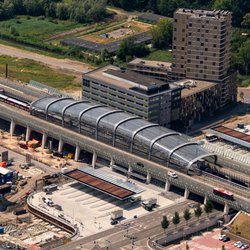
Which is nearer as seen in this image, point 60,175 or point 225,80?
point 60,175

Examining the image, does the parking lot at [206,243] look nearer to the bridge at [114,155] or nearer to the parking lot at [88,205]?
the bridge at [114,155]

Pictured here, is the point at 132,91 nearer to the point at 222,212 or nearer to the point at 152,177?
the point at 152,177

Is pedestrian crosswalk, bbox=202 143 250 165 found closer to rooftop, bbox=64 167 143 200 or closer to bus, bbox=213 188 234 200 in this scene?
bus, bbox=213 188 234 200

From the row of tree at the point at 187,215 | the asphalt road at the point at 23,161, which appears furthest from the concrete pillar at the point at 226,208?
the asphalt road at the point at 23,161

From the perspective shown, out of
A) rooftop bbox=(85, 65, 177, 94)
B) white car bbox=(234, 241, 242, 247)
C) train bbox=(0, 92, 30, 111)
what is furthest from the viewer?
train bbox=(0, 92, 30, 111)

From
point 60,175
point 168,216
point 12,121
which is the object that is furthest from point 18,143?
point 168,216

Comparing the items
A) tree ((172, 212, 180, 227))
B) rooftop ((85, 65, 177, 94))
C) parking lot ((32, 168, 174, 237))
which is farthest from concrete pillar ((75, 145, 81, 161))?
tree ((172, 212, 180, 227))

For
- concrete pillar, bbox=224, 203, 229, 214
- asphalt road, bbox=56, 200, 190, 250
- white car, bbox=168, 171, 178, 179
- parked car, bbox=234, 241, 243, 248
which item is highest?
white car, bbox=168, 171, 178, 179
